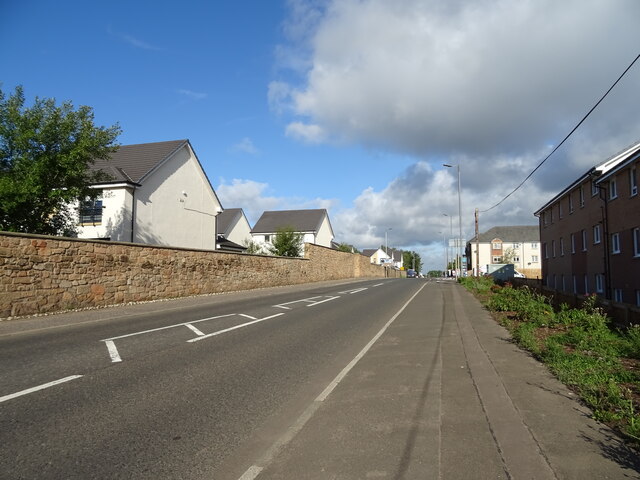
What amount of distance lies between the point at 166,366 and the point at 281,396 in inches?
89.6

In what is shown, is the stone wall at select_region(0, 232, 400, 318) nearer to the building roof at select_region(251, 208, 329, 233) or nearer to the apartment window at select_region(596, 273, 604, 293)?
the apartment window at select_region(596, 273, 604, 293)

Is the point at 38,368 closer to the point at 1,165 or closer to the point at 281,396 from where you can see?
the point at 281,396

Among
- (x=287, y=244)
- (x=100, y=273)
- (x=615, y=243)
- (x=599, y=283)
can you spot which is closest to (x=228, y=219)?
(x=287, y=244)

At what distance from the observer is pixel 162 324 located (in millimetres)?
11461

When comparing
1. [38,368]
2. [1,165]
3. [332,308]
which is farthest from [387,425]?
[1,165]

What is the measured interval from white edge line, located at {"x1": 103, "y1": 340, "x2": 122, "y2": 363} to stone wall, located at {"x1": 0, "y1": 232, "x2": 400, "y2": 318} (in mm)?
5364

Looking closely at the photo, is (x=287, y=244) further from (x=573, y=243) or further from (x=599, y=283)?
(x=599, y=283)

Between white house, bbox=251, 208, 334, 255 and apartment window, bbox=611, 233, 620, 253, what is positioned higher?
white house, bbox=251, 208, 334, 255

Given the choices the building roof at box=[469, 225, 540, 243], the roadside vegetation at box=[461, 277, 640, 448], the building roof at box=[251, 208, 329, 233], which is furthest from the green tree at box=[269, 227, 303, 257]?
the building roof at box=[469, 225, 540, 243]

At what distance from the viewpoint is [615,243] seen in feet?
79.4

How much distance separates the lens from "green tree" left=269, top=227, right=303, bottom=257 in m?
37.3

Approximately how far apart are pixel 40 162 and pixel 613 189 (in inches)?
1053

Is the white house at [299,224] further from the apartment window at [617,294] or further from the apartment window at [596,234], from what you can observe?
the apartment window at [617,294]

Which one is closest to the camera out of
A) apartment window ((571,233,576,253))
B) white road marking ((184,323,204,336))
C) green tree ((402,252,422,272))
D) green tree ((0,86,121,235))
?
white road marking ((184,323,204,336))
